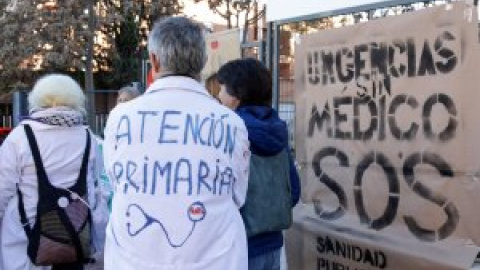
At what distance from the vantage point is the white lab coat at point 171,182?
2260 millimetres

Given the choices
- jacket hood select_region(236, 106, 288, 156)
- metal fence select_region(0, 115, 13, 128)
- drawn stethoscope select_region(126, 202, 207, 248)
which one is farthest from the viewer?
metal fence select_region(0, 115, 13, 128)

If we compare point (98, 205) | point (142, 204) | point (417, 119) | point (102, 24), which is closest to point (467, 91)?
point (417, 119)

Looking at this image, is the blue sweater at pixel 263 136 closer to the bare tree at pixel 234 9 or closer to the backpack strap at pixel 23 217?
the backpack strap at pixel 23 217

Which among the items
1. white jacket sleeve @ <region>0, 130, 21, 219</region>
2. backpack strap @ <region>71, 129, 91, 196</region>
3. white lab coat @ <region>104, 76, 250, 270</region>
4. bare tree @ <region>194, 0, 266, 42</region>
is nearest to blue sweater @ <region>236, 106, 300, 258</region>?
white lab coat @ <region>104, 76, 250, 270</region>

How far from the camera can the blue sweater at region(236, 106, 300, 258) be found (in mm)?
2939

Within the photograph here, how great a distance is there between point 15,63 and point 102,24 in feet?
11.2

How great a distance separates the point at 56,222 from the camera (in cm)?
349

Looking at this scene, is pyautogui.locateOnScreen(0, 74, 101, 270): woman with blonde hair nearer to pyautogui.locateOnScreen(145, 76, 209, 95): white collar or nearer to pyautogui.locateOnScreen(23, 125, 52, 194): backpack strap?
pyautogui.locateOnScreen(23, 125, 52, 194): backpack strap

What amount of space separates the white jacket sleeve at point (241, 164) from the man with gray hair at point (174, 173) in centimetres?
2

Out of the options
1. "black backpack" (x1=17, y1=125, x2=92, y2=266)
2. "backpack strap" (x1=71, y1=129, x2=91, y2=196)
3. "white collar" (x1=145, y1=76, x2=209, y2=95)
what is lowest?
"black backpack" (x1=17, y1=125, x2=92, y2=266)

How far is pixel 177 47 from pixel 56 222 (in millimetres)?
1499

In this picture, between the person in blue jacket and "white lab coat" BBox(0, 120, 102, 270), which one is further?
"white lab coat" BBox(0, 120, 102, 270)

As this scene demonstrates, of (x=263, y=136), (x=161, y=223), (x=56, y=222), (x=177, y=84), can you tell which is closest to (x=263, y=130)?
(x=263, y=136)

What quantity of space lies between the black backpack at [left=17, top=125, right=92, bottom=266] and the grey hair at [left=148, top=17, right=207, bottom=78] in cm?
132
